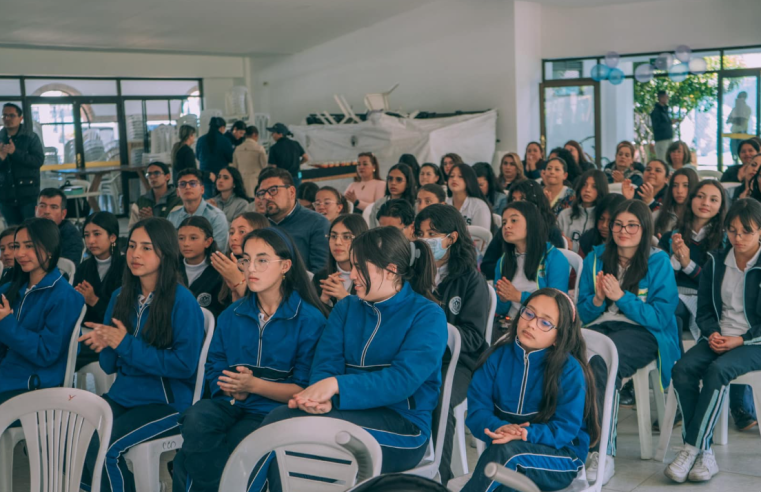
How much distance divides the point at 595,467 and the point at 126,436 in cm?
160

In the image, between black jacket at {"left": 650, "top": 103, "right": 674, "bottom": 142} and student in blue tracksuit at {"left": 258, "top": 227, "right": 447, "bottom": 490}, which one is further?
black jacket at {"left": 650, "top": 103, "right": 674, "bottom": 142}

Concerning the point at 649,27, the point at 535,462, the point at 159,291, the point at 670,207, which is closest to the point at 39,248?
the point at 159,291

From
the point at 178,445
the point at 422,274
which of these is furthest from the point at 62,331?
the point at 422,274

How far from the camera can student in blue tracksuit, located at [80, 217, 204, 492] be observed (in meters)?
2.80

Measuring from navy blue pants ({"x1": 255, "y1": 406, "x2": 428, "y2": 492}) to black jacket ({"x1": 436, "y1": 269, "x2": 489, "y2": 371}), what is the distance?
2.48ft

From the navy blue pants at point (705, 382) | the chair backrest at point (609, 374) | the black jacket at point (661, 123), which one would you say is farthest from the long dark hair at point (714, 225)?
the black jacket at point (661, 123)

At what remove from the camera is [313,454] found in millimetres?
2160

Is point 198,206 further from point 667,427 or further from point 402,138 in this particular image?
point 402,138

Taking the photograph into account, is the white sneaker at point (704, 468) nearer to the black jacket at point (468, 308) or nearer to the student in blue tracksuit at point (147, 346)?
the black jacket at point (468, 308)

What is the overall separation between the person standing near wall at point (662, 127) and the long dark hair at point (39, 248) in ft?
31.7

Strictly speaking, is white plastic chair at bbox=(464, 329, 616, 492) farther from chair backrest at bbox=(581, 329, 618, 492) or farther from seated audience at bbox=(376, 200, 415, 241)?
seated audience at bbox=(376, 200, 415, 241)

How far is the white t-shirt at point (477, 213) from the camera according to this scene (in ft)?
18.0

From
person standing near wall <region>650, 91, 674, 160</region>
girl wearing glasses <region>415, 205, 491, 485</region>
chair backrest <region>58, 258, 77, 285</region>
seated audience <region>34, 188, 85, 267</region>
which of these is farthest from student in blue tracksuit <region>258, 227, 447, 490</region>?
person standing near wall <region>650, 91, 674, 160</region>

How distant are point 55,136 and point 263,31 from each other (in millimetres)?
3668
